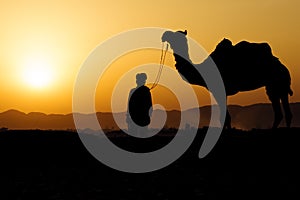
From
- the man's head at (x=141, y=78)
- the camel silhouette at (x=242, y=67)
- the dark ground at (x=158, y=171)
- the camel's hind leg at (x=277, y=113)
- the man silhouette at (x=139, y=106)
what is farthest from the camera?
the camel silhouette at (x=242, y=67)

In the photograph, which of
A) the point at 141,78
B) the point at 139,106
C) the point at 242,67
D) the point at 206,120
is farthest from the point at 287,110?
the point at 206,120

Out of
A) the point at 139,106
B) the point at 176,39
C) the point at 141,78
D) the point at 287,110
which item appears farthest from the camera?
the point at 176,39

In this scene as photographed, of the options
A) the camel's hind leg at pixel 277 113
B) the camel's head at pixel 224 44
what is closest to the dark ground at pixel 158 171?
the camel's hind leg at pixel 277 113

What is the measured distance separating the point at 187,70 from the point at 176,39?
1.17m

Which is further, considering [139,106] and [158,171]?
[139,106]

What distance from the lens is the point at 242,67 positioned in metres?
21.2

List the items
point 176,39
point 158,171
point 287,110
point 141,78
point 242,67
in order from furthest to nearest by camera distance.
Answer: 1. point 242,67
2. point 176,39
3. point 287,110
4. point 141,78
5. point 158,171

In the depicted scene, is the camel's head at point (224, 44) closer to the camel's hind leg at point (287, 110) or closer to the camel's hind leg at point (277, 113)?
the camel's hind leg at point (277, 113)

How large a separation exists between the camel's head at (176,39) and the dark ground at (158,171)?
9.91ft

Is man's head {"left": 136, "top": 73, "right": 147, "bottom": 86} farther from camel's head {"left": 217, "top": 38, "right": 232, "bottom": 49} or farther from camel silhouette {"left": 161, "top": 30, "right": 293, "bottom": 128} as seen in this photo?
camel's head {"left": 217, "top": 38, "right": 232, "bottom": 49}

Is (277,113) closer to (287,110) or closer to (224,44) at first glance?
(287,110)

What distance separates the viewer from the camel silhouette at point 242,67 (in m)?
20.9

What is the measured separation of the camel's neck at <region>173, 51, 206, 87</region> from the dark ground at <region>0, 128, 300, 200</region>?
1.79 meters

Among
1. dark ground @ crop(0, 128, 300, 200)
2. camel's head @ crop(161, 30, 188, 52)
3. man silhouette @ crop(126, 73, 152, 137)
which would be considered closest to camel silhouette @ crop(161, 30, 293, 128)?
camel's head @ crop(161, 30, 188, 52)
